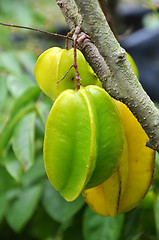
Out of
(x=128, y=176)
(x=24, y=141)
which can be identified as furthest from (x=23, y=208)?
(x=128, y=176)

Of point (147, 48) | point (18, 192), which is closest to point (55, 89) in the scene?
point (18, 192)

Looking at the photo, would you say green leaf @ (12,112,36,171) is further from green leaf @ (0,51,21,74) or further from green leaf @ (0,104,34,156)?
green leaf @ (0,51,21,74)

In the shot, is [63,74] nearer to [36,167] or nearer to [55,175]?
[55,175]

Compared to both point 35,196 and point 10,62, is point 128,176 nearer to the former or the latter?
point 35,196

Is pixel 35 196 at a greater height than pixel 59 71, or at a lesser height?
lesser

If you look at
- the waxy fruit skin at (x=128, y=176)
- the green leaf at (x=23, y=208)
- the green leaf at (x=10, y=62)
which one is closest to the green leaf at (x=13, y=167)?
the green leaf at (x=23, y=208)

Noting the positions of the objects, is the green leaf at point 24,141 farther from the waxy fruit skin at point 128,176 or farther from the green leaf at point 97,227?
the waxy fruit skin at point 128,176

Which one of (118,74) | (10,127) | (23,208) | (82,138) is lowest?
(23,208)
